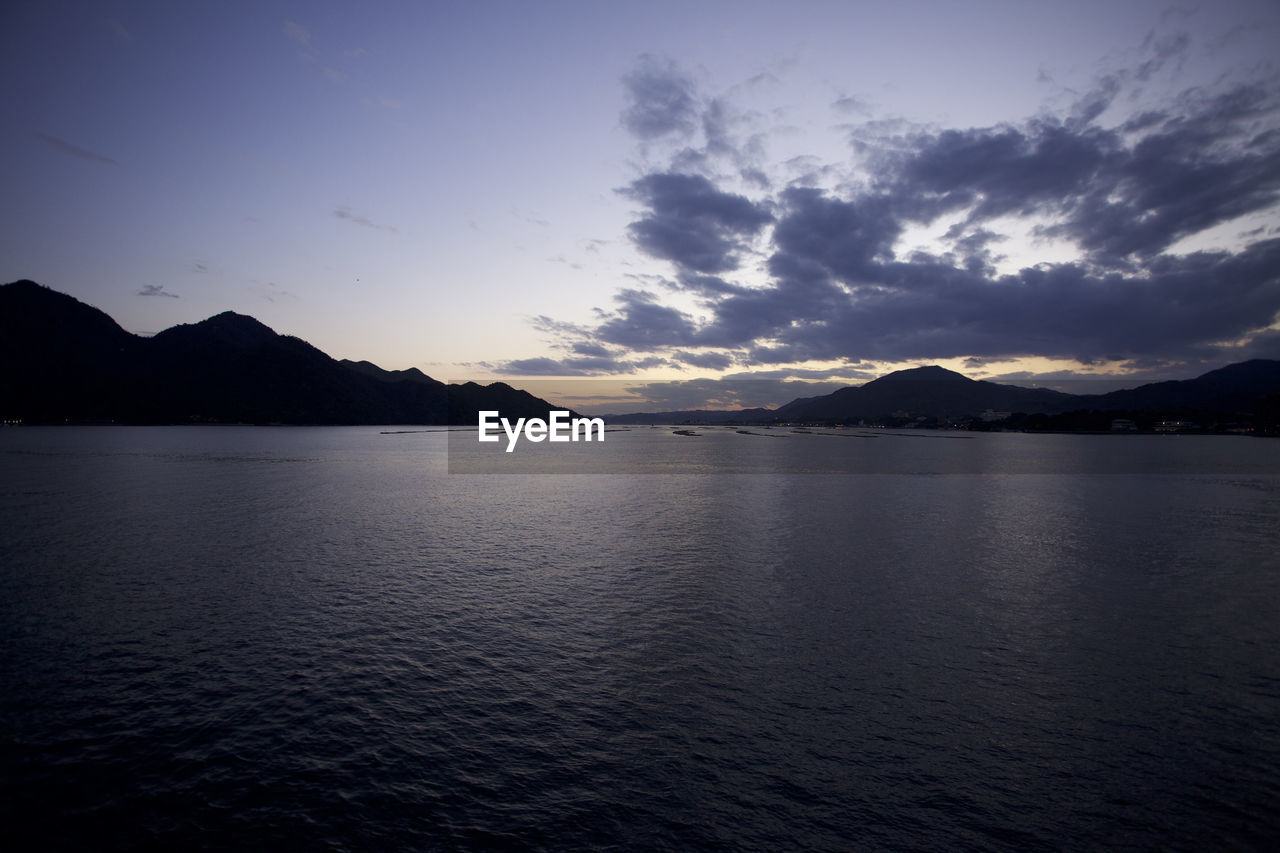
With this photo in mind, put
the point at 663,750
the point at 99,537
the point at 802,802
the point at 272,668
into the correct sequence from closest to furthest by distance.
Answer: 1. the point at 802,802
2. the point at 663,750
3. the point at 272,668
4. the point at 99,537

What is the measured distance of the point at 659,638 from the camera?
18.5 m

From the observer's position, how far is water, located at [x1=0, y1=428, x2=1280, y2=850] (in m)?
10.4

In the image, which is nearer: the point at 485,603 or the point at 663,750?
the point at 663,750

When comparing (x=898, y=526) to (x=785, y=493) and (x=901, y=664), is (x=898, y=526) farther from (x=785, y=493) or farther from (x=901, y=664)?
(x=901, y=664)

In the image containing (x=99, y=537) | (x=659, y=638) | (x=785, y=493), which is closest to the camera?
(x=659, y=638)

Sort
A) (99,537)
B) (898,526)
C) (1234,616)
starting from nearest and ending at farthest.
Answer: (1234,616) < (99,537) < (898,526)

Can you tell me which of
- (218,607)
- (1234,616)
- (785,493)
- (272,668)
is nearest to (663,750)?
(272,668)

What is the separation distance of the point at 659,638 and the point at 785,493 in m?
40.9

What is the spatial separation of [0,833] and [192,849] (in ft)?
11.0

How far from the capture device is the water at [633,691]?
1041cm

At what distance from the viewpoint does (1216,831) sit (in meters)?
10.1

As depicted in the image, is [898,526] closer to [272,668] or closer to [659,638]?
[659,638]

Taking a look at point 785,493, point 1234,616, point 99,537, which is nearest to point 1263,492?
point 785,493

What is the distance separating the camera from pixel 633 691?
14.9 metres
